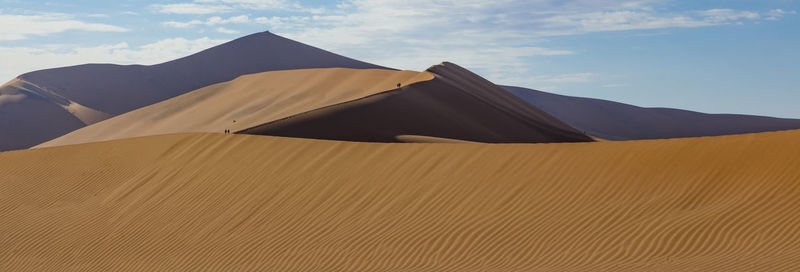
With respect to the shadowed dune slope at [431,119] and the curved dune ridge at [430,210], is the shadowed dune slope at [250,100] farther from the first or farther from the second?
the curved dune ridge at [430,210]

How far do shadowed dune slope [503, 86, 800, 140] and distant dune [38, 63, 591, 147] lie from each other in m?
42.6

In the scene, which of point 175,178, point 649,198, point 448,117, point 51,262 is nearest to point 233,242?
point 51,262

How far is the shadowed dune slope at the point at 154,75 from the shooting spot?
7216cm

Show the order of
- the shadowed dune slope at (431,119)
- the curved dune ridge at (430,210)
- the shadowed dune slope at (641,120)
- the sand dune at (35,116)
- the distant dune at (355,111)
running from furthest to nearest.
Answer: the shadowed dune slope at (641,120) → the sand dune at (35,116) → the distant dune at (355,111) → the shadowed dune slope at (431,119) → the curved dune ridge at (430,210)

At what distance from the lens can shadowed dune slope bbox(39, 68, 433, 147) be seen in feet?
134

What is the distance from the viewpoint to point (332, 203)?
54.1ft

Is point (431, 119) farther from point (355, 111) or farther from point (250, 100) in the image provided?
point (250, 100)

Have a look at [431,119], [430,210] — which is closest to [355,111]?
[431,119]

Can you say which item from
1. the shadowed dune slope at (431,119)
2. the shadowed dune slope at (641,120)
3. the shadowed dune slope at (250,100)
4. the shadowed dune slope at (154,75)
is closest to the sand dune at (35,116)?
the shadowed dune slope at (154,75)

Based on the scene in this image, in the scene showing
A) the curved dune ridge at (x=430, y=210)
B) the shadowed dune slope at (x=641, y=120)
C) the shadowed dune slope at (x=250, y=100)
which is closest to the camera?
the curved dune ridge at (x=430, y=210)

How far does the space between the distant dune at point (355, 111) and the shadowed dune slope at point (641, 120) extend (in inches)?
1676

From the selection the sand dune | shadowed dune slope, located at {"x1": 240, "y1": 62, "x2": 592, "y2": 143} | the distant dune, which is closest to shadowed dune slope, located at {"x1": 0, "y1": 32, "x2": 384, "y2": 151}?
the sand dune

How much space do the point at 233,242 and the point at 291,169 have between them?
4.15m

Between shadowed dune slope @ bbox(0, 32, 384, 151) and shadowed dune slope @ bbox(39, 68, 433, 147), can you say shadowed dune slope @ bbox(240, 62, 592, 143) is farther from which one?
shadowed dune slope @ bbox(0, 32, 384, 151)
